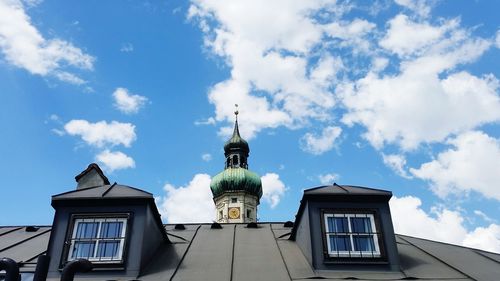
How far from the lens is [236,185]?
2542 inches

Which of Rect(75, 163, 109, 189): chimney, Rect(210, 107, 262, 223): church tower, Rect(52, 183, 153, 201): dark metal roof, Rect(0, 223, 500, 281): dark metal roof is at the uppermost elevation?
Rect(210, 107, 262, 223): church tower

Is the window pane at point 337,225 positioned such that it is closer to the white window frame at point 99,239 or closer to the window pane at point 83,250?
the white window frame at point 99,239

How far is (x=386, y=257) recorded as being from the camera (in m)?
12.7

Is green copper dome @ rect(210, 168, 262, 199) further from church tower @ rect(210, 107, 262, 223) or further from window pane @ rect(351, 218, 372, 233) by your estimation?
window pane @ rect(351, 218, 372, 233)

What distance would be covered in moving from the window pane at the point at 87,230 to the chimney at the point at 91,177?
6374 millimetres

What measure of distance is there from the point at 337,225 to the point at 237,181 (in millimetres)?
51360

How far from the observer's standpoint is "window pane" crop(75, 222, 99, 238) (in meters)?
12.9

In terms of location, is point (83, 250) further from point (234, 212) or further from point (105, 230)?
point (234, 212)

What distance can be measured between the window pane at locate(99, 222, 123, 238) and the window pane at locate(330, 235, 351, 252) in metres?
5.71

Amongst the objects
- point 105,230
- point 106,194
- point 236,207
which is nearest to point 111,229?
point 105,230

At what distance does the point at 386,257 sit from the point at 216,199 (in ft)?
187

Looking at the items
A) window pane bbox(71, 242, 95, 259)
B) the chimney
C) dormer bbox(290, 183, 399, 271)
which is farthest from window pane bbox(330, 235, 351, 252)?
the chimney

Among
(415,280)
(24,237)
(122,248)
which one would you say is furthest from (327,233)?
(24,237)

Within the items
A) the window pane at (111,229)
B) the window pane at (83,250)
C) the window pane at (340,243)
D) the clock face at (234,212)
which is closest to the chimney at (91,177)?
the window pane at (111,229)
